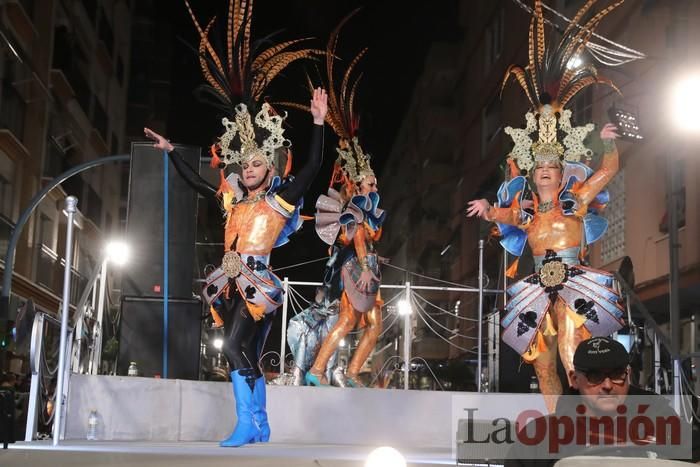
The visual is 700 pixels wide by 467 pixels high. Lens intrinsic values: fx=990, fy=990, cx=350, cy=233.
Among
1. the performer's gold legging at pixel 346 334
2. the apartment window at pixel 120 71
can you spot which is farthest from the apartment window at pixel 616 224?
the apartment window at pixel 120 71

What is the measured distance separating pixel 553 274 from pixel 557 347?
22.5 inches

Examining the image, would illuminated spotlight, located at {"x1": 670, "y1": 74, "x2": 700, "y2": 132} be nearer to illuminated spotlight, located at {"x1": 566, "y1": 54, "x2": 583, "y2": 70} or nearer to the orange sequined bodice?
illuminated spotlight, located at {"x1": 566, "y1": 54, "x2": 583, "y2": 70}

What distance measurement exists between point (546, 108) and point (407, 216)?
41.1m

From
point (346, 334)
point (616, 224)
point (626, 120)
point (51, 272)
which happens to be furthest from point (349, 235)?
point (51, 272)

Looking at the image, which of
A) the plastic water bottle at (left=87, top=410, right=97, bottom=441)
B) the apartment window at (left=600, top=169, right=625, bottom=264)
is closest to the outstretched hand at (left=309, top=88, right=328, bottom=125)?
the plastic water bottle at (left=87, top=410, right=97, bottom=441)

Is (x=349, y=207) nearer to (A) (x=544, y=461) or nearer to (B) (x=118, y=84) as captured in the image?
(A) (x=544, y=461)

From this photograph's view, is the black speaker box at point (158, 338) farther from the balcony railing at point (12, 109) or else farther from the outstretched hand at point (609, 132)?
the balcony railing at point (12, 109)

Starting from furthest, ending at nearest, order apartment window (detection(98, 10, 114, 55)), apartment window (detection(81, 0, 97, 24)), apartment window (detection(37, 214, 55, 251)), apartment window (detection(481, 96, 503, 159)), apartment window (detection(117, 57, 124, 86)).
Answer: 1. apartment window (detection(117, 57, 124, 86))
2. apartment window (detection(98, 10, 114, 55))
3. apartment window (detection(81, 0, 97, 24))
4. apartment window (detection(481, 96, 503, 159))
5. apartment window (detection(37, 214, 55, 251))

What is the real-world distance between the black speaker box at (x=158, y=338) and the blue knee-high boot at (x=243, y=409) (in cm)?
175

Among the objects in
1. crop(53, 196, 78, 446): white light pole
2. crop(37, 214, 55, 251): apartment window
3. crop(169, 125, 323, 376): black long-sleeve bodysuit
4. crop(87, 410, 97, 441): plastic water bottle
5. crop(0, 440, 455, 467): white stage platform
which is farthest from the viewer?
crop(37, 214, 55, 251): apartment window

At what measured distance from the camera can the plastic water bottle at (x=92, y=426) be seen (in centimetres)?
785

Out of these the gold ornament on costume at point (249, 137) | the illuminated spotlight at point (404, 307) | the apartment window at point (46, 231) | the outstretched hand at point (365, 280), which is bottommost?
the illuminated spotlight at point (404, 307)

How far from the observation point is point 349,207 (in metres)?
9.13

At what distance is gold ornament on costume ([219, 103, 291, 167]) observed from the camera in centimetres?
756
